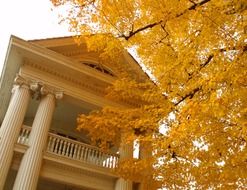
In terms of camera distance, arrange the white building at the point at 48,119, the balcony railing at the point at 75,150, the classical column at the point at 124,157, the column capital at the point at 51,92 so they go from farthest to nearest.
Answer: the column capital at the point at 51,92
the classical column at the point at 124,157
the balcony railing at the point at 75,150
the white building at the point at 48,119

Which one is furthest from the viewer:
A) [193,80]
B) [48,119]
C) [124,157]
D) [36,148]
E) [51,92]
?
[124,157]

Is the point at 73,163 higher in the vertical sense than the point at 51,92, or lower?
lower

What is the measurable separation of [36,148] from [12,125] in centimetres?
121

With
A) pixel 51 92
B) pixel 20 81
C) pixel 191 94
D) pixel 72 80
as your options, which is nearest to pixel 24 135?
pixel 51 92

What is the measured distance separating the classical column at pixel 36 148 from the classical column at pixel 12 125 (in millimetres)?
507

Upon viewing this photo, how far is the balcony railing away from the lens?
11.4 metres

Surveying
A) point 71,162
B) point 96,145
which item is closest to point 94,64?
point 96,145

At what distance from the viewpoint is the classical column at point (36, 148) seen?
9.72 metres

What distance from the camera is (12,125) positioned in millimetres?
10539

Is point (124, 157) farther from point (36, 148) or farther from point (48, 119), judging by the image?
point (36, 148)

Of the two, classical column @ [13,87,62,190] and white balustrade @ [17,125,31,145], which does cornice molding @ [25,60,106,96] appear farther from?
white balustrade @ [17,125,31,145]

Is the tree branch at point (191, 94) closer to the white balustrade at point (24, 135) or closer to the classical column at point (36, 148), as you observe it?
the classical column at point (36, 148)

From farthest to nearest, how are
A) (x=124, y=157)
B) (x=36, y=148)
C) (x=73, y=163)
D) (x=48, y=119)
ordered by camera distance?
1. (x=124, y=157)
2. (x=48, y=119)
3. (x=73, y=163)
4. (x=36, y=148)

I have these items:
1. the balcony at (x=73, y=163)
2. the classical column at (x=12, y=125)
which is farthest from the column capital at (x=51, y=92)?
the balcony at (x=73, y=163)
